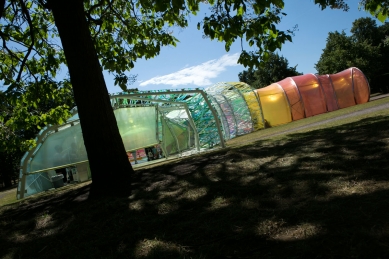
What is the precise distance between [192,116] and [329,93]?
13.1 m

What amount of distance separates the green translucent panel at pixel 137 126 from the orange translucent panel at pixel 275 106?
49.3 feet

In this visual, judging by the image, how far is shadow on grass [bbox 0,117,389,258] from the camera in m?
2.99

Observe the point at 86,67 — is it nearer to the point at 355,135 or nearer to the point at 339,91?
the point at 355,135

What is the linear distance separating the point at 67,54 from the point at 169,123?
597 inches

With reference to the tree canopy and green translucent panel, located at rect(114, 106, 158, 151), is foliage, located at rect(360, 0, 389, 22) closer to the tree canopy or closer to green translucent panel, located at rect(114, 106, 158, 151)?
the tree canopy

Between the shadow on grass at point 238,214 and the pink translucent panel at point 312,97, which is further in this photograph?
the pink translucent panel at point 312,97

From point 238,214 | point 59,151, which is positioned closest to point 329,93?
point 59,151

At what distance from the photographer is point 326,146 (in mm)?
6293

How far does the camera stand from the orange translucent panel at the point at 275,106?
29.6m

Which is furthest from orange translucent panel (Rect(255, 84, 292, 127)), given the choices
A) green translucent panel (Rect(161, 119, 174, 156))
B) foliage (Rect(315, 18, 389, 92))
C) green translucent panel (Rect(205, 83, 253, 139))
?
foliage (Rect(315, 18, 389, 92))

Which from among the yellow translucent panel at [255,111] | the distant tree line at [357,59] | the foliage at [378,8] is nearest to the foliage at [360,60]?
the distant tree line at [357,59]

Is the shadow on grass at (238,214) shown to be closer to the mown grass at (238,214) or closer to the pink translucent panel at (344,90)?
the mown grass at (238,214)

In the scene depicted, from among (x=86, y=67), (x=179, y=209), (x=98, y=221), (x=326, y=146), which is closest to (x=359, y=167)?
(x=326, y=146)

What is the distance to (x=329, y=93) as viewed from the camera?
29766 millimetres
